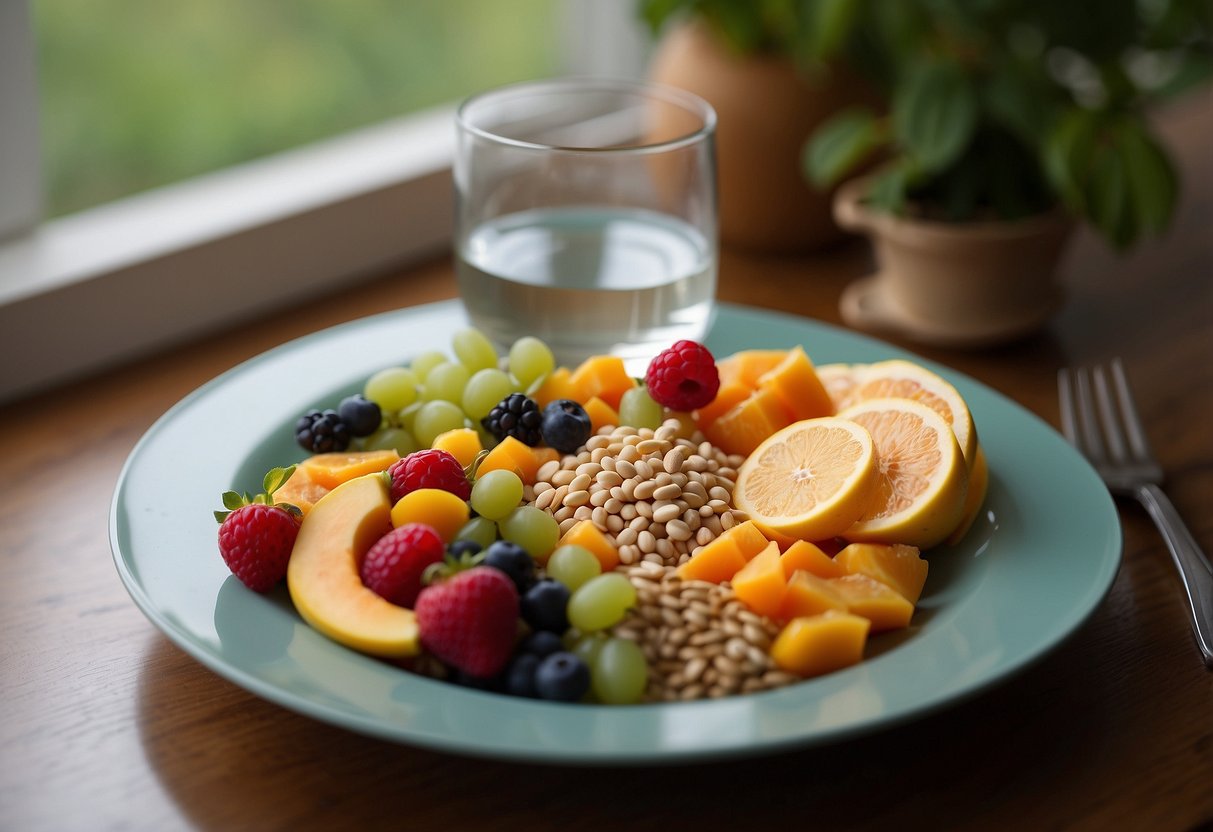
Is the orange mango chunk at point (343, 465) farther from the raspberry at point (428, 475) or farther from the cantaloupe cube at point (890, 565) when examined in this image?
the cantaloupe cube at point (890, 565)

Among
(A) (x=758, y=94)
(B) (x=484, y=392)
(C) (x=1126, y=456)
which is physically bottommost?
(C) (x=1126, y=456)

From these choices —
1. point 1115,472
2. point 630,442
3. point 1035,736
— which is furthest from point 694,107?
point 1035,736

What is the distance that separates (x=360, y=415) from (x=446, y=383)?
0.09 metres

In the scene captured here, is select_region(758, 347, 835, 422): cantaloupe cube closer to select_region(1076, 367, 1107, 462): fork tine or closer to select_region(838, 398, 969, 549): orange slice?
select_region(838, 398, 969, 549): orange slice

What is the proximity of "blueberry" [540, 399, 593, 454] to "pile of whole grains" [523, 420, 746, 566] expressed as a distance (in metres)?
0.01

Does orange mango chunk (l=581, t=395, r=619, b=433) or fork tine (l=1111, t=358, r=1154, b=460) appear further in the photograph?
fork tine (l=1111, t=358, r=1154, b=460)

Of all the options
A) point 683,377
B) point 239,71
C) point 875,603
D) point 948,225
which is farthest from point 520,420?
point 239,71

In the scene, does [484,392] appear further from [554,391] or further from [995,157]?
[995,157]

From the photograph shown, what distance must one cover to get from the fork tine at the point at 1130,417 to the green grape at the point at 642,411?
0.50 metres

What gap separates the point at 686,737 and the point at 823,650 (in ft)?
0.44

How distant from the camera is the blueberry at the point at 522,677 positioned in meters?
0.77

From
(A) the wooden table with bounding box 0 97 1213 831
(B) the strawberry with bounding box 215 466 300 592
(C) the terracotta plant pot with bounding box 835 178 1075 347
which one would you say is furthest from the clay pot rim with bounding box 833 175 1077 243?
(B) the strawberry with bounding box 215 466 300 592

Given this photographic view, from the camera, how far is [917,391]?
104cm

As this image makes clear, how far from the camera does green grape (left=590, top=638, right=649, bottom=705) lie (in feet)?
2.48
